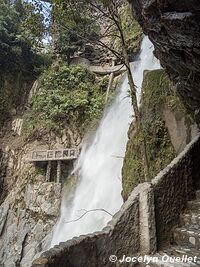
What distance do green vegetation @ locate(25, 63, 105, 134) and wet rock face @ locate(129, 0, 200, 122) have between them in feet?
30.2

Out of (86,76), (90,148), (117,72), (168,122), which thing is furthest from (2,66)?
(168,122)

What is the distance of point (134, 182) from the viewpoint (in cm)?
524

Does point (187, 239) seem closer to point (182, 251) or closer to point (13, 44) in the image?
point (182, 251)

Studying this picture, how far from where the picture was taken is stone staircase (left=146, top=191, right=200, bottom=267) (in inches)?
114

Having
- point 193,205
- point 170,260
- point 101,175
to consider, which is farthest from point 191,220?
point 101,175

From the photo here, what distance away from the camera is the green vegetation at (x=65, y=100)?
13250 mm

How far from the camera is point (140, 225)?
321cm

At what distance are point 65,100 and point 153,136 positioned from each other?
8.79m

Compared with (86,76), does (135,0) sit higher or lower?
lower

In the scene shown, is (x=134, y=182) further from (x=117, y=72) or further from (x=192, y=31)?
(x=117, y=72)

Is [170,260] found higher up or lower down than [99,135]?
lower down

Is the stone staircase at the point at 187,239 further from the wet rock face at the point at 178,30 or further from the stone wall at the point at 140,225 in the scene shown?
the wet rock face at the point at 178,30

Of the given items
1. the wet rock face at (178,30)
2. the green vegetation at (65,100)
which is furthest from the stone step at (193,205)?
the green vegetation at (65,100)

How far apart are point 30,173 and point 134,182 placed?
8.58 meters
